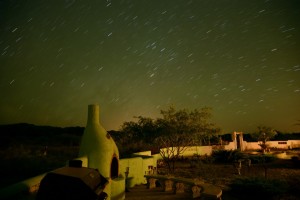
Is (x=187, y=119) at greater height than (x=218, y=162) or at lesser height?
greater

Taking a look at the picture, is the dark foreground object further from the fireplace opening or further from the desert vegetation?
the desert vegetation

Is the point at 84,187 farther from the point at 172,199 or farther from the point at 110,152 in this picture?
the point at 172,199

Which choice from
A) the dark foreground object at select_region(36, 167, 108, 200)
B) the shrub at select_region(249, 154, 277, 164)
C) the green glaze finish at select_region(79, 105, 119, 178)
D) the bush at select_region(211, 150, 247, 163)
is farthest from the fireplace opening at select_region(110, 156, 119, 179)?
the shrub at select_region(249, 154, 277, 164)

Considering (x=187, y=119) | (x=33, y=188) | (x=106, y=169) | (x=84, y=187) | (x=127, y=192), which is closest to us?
(x=84, y=187)

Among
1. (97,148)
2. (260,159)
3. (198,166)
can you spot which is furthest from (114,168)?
(260,159)

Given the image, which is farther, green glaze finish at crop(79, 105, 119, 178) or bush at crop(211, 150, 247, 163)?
bush at crop(211, 150, 247, 163)

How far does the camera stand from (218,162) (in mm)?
27188


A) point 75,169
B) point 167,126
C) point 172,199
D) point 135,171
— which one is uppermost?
point 167,126

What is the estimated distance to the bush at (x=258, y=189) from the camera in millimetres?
11703

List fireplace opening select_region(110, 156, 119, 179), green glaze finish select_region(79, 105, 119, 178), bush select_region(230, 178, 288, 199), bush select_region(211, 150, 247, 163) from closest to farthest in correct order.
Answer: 1. green glaze finish select_region(79, 105, 119, 178)
2. fireplace opening select_region(110, 156, 119, 179)
3. bush select_region(230, 178, 288, 199)
4. bush select_region(211, 150, 247, 163)

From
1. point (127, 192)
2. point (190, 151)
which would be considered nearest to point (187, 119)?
point (127, 192)

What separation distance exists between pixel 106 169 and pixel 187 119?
Answer: 12.6m

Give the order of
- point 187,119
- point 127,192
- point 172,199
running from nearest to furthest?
1. point 172,199
2. point 127,192
3. point 187,119

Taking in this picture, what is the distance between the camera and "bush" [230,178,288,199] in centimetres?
1170
